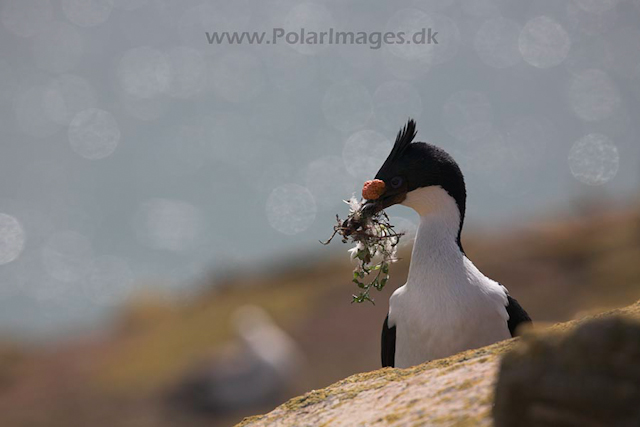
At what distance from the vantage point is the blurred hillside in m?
14.8

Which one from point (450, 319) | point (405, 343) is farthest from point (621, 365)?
point (405, 343)

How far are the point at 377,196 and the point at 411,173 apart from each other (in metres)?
0.28

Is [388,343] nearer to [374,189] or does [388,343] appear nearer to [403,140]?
[374,189]

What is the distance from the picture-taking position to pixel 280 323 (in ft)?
59.8

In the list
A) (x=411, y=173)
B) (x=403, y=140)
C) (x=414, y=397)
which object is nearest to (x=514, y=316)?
(x=411, y=173)

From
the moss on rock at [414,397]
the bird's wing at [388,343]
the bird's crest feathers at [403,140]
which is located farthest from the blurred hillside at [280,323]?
the moss on rock at [414,397]

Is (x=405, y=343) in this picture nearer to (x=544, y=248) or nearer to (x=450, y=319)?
(x=450, y=319)

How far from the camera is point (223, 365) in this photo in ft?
49.9

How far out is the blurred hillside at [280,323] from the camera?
14750mm

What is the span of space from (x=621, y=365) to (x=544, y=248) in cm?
1587

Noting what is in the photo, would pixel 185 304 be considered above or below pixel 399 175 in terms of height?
above

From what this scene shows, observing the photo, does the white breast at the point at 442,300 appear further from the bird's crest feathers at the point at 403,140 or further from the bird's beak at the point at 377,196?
the bird's crest feathers at the point at 403,140

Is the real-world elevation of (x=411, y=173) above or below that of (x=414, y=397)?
above

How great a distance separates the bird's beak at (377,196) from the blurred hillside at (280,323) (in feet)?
27.6
